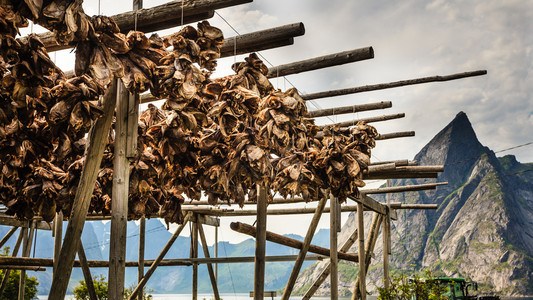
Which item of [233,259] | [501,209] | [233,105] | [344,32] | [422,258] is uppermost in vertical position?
[501,209]

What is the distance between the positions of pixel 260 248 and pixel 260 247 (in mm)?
15

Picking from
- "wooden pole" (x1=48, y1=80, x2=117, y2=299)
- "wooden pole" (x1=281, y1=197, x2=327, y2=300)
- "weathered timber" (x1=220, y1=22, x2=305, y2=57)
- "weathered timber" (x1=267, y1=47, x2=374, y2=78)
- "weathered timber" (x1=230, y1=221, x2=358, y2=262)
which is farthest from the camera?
"wooden pole" (x1=281, y1=197, x2=327, y2=300)

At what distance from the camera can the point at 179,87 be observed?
459 centimetres

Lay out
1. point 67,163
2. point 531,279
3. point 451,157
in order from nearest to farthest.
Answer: point 67,163
point 531,279
point 451,157

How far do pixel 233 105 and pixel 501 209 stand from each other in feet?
565

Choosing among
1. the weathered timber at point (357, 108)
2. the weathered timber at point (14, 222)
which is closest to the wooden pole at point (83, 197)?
the weathered timber at point (357, 108)

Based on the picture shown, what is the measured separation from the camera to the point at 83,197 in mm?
4523

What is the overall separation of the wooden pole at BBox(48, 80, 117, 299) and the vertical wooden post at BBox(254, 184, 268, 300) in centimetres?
191

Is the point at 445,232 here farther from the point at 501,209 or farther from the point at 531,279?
the point at 531,279

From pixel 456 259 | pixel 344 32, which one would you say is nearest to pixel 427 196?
pixel 456 259

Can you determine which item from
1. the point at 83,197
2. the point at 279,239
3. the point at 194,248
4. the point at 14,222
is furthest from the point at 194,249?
the point at 83,197

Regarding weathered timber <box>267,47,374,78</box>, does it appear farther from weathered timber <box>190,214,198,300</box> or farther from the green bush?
weathered timber <box>190,214,198,300</box>

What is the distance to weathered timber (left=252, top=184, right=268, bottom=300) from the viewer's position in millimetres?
5910

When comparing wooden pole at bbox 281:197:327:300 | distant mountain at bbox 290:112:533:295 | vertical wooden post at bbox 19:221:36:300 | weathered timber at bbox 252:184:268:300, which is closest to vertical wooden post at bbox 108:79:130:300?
weathered timber at bbox 252:184:268:300
